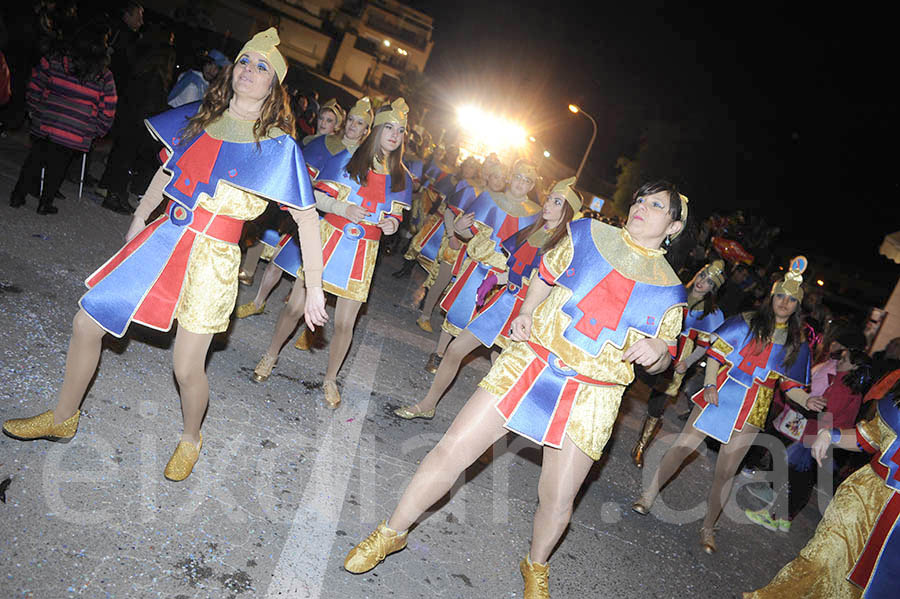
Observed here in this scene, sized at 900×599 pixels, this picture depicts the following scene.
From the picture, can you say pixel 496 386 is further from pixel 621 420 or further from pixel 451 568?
pixel 621 420

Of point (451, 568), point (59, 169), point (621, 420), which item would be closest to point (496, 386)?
point (451, 568)

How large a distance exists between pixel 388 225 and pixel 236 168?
1.67 meters

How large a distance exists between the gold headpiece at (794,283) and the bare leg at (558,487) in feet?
8.68

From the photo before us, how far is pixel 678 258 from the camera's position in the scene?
3895 millimetres

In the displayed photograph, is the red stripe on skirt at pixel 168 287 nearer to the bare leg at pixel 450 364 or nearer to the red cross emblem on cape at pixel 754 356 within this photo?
the bare leg at pixel 450 364

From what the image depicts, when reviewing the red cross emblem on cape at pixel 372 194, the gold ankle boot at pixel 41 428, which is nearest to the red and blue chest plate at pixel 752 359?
the red cross emblem on cape at pixel 372 194

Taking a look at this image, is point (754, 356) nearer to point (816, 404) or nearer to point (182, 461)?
point (816, 404)

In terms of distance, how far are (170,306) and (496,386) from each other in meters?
1.62

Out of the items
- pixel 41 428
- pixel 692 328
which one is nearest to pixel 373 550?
pixel 41 428

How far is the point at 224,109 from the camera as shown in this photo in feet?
Result: 9.82

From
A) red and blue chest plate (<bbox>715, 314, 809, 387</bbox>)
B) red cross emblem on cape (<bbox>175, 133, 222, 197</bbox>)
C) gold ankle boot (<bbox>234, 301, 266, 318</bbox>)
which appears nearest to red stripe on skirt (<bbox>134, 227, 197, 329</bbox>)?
red cross emblem on cape (<bbox>175, 133, 222, 197</bbox>)

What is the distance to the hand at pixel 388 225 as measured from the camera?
4406 millimetres

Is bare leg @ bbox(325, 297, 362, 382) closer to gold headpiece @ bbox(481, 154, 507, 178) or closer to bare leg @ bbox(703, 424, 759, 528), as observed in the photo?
bare leg @ bbox(703, 424, 759, 528)

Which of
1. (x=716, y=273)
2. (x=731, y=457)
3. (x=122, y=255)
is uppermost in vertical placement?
(x=716, y=273)
